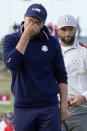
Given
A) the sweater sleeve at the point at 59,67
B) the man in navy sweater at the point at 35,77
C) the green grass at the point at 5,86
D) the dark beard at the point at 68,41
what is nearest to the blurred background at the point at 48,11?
the green grass at the point at 5,86

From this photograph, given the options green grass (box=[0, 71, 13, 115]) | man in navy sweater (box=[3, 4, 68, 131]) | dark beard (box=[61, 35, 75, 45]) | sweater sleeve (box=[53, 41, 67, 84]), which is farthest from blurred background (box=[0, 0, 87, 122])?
man in navy sweater (box=[3, 4, 68, 131])

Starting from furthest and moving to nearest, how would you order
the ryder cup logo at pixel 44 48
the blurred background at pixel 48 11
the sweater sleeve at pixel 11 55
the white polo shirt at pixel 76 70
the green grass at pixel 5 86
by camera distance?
the green grass at pixel 5 86
the blurred background at pixel 48 11
the white polo shirt at pixel 76 70
the ryder cup logo at pixel 44 48
the sweater sleeve at pixel 11 55

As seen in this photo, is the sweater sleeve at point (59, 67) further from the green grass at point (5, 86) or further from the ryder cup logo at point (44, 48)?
the green grass at point (5, 86)

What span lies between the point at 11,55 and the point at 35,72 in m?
0.19

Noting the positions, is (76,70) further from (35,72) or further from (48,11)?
(48,11)

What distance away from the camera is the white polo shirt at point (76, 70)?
139 inches

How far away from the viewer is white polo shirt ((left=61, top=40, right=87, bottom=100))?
354 centimetres

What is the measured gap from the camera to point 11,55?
2680 mm

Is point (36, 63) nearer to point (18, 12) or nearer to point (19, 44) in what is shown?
point (19, 44)

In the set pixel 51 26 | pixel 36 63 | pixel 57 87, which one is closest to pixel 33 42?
pixel 36 63

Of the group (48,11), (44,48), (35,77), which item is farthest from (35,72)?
(48,11)

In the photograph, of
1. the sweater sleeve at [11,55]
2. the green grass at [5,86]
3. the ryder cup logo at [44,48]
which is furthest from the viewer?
the green grass at [5,86]

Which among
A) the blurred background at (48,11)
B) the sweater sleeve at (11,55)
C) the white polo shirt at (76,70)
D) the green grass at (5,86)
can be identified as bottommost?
the green grass at (5,86)

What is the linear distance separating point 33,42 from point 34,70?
6.5 inches
